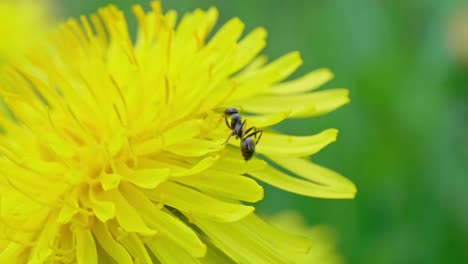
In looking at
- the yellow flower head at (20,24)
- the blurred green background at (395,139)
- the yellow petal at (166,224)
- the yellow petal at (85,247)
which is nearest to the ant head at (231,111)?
the yellow petal at (166,224)

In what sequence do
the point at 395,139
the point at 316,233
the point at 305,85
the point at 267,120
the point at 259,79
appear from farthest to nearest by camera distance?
1. the point at 395,139
2. the point at 316,233
3. the point at 305,85
4. the point at 259,79
5. the point at 267,120

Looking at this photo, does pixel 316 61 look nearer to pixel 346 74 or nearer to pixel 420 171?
pixel 346 74

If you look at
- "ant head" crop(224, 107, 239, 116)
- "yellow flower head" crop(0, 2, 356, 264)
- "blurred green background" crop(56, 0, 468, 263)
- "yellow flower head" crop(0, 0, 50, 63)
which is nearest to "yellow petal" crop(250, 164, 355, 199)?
"yellow flower head" crop(0, 2, 356, 264)

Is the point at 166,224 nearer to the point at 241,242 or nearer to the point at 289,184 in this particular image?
the point at 241,242

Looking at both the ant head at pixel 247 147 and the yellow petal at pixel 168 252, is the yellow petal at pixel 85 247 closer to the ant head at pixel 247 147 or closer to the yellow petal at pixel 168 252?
the yellow petal at pixel 168 252

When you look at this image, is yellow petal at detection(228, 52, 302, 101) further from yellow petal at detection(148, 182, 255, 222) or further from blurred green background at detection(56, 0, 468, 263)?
blurred green background at detection(56, 0, 468, 263)

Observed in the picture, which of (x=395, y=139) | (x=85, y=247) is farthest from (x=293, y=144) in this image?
(x=395, y=139)
